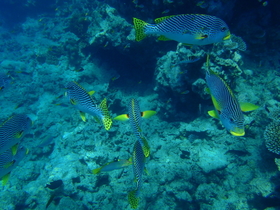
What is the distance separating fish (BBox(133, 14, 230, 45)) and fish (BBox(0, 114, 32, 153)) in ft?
9.23

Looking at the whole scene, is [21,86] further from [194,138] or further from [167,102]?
[194,138]

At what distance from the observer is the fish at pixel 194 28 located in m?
2.41

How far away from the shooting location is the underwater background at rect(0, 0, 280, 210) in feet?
15.1

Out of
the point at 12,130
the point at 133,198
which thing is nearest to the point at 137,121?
the point at 133,198

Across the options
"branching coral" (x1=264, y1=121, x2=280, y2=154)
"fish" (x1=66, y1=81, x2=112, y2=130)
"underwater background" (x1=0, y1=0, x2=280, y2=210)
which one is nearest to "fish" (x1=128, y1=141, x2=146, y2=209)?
"underwater background" (x1=0, y1=0, x2=280, y2=210)

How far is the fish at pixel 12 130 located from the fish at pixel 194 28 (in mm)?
2815

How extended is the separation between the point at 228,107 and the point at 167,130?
474cm

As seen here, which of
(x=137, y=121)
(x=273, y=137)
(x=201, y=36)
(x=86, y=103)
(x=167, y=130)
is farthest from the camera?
(x=167, y=130)

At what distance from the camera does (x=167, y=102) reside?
21.8 feet

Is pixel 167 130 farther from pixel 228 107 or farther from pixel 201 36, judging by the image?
pixel 228 107

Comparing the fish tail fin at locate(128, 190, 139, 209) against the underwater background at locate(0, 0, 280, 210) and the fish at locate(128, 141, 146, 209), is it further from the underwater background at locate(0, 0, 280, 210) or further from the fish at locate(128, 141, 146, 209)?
the underwater background at locate(0, 0, 280, 210)

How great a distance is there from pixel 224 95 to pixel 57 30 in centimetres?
1937

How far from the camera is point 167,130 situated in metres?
6.31

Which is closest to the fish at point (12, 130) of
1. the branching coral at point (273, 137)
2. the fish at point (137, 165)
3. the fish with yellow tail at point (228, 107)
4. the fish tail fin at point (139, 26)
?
the fish at point (137, 165)
